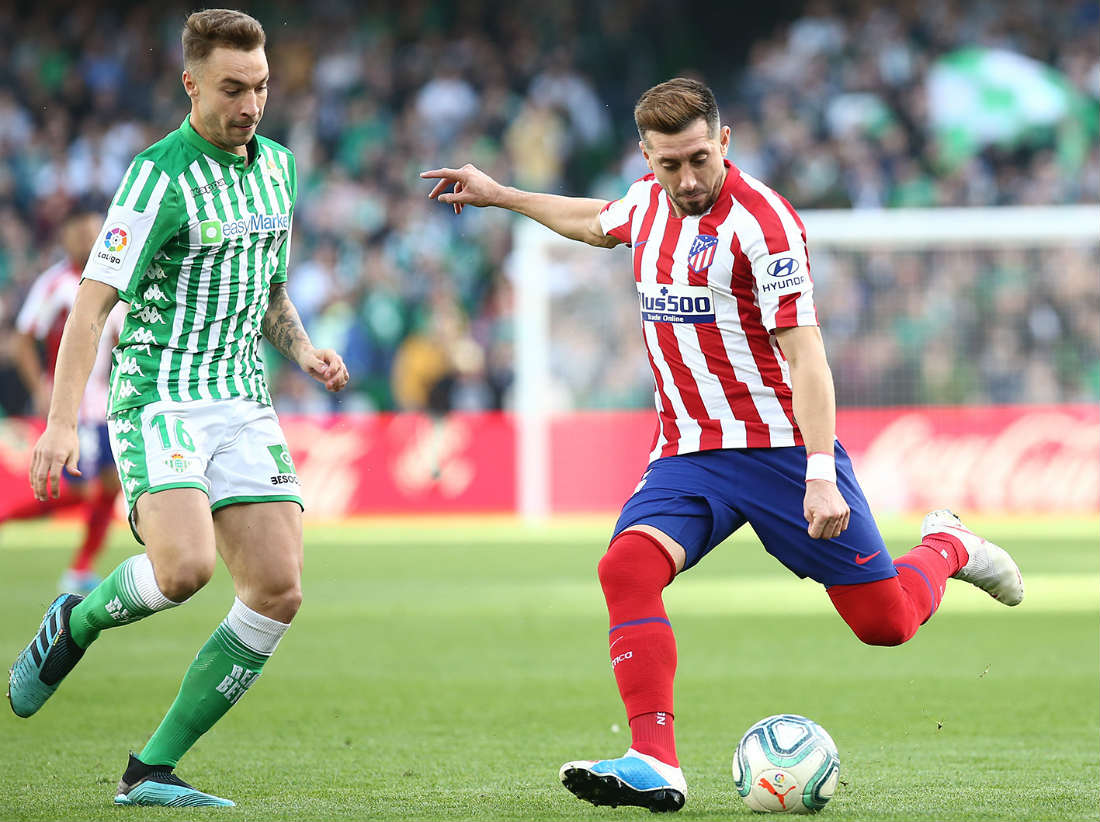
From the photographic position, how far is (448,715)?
6.61 m

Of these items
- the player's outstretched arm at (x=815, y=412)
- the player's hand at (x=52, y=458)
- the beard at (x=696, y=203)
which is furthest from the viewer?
the beard at (x=696, y=203)

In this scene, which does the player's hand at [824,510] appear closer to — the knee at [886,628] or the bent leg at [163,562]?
the knee at [886,628]

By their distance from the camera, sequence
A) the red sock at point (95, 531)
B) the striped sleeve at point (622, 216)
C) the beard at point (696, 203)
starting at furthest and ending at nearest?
1. the red sock at point (95, 531)
2. the striped sleeve at point (622, 216)
3. the beard at point (696, 203)

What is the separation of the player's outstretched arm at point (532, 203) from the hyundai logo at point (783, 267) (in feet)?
2.32

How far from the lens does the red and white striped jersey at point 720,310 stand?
186 inches

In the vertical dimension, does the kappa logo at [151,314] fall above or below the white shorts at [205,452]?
above

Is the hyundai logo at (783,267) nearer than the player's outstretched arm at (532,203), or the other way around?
the hyundai logo at (783,267)

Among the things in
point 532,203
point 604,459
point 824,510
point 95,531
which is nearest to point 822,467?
point 824,510

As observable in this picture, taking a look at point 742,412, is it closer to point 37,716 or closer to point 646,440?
point 37,716

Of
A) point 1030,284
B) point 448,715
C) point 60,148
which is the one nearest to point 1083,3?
Result: point 1030,284

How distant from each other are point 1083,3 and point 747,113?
5175mm

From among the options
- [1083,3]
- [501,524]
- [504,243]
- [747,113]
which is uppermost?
[1083,3]

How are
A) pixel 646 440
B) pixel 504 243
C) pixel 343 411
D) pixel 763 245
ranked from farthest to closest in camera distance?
pixel 504 243
pixel 343 411
pixel 646 440
pixel 763 245

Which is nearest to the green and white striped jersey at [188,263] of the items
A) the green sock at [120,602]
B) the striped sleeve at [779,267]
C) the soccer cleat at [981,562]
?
the green sock at [120,602]
